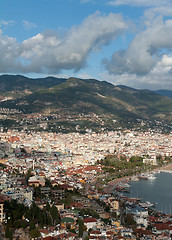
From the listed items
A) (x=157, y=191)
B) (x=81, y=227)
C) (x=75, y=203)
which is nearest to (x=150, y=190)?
(x=157, y=191)

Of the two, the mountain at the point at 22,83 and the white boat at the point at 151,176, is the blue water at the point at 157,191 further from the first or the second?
the mountain at the point at 22,83

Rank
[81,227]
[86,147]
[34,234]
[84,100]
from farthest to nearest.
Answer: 1. [84,100]
2. [86,147]
3. [81,227]
4. [34,234]

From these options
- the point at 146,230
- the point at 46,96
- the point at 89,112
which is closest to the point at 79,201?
the point at 146,230

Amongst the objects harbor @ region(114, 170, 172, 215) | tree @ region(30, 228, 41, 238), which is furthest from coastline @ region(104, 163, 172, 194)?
tree @ region(30, 228, 41, 238)

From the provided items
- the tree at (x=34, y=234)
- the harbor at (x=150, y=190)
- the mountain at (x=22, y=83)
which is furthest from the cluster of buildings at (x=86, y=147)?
the mountain at (x=22, y=83)

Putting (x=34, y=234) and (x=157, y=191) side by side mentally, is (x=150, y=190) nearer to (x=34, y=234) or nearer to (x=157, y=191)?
(x=157, y=191)

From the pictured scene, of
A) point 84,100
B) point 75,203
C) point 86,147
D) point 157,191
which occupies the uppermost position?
point 84,100

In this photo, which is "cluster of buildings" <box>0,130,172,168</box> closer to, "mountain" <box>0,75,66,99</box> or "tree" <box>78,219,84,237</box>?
"tree" <box>78,219,84,237</box>
